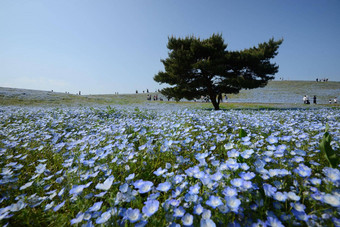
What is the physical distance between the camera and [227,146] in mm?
2275

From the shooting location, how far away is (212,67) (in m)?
12.9

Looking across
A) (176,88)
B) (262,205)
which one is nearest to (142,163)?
(262,205)

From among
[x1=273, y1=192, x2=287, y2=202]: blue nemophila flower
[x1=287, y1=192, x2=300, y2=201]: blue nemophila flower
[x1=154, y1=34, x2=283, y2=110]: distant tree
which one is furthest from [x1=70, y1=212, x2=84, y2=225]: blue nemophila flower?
[x1=154, y1=34, x2=283, y2=110]: distant tree

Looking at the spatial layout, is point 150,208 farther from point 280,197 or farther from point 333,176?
point 333,176

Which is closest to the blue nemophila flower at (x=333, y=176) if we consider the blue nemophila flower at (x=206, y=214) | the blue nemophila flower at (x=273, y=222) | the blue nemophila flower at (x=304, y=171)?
the blue nemophila flower at (x=304, y=171)

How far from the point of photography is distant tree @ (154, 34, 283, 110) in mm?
13547

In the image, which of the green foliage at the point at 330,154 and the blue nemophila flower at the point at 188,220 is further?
the green foliage at the point at 330,154

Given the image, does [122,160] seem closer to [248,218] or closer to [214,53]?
[248,218]

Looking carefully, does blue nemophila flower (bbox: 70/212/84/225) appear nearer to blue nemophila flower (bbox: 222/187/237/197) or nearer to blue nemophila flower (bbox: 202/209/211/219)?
blue nemophila flower (bbox: 202/209/211/219)

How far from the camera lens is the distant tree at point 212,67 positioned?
13547 millimetres

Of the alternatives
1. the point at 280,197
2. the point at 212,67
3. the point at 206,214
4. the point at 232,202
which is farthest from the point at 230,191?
the point at 212,67

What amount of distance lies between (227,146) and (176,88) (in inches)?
504

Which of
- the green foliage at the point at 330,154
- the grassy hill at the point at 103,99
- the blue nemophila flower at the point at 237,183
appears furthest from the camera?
the grassy hill at the point at 103,99

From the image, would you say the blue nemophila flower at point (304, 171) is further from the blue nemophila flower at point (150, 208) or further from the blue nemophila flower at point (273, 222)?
the blue nemophila flower at point (150, 208)
